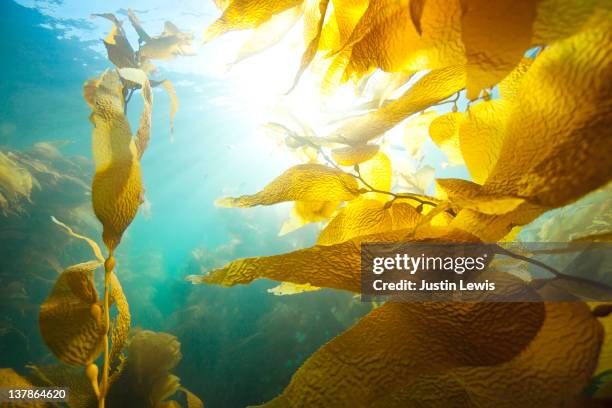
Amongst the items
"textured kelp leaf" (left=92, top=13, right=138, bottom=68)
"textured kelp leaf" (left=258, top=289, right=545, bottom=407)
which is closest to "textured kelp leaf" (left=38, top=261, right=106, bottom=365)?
"textured kelp leaf" (left=258, top=289, right=545, bottom=407)

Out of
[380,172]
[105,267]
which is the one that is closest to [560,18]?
[380,172]

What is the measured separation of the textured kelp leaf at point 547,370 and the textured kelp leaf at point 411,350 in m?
0.02

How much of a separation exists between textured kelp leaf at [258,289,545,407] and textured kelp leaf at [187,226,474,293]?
0.07 m

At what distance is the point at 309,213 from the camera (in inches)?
27.5

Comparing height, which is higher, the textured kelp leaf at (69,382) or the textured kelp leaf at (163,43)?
the textured kelp leaf at (163,43)

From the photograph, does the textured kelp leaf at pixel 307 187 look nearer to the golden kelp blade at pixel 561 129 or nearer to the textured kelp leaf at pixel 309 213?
the textured kelp leaf at pixel 309 213

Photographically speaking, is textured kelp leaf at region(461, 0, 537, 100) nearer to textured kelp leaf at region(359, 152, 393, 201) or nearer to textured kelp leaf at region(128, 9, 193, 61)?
textured kelp leaf at region(359, 152, 393, 201)

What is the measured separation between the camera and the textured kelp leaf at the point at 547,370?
0.27 meters

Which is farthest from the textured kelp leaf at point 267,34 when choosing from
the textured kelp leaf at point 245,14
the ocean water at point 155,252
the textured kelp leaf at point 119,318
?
the textured kelp leaf at point 119,318

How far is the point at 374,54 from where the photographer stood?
415mm

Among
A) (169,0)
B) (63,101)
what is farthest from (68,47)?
(169,0)

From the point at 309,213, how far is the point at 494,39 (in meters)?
0.49

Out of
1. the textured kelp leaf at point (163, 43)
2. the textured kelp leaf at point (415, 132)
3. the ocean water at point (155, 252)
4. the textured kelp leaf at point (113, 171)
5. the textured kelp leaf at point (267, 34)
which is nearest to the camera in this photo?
the textured kelp leaf at point (113, 171)

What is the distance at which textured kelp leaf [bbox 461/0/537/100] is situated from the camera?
0.29 m
